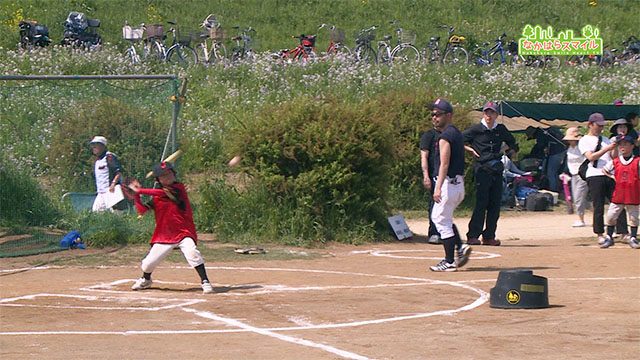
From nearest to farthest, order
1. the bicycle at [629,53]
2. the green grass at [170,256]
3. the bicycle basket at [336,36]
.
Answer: the green grass at [170,256]
the bicycle basket at [336,36]
the bicycle at [629,53]

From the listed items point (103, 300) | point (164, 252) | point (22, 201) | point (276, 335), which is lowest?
point (276, 335)

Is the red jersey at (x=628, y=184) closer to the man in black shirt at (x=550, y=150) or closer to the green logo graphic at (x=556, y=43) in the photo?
the man in black shirt at (x=550, y=150)

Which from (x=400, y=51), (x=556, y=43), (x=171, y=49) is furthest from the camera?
(x=556, y=43)

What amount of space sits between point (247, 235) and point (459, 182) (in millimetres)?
4130

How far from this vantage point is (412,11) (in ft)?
145

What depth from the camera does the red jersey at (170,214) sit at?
37.3 ft

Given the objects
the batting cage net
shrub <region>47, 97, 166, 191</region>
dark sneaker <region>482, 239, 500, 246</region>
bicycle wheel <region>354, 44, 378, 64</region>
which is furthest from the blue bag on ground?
bicycle wheel <region>354, 44, 378, 64</region>

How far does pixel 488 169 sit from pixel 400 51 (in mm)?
19896

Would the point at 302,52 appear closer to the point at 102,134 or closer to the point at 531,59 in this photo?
the point at 531,59

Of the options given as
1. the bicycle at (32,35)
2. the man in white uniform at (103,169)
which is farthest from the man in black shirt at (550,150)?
the bicycle at (32,35)

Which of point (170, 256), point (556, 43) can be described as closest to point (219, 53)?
point (556, 43)

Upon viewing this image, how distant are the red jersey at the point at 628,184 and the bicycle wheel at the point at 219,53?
19710mm

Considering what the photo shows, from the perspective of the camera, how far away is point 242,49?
34.9 meters

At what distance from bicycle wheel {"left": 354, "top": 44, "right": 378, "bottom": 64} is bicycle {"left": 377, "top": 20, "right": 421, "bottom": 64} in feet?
0.57
